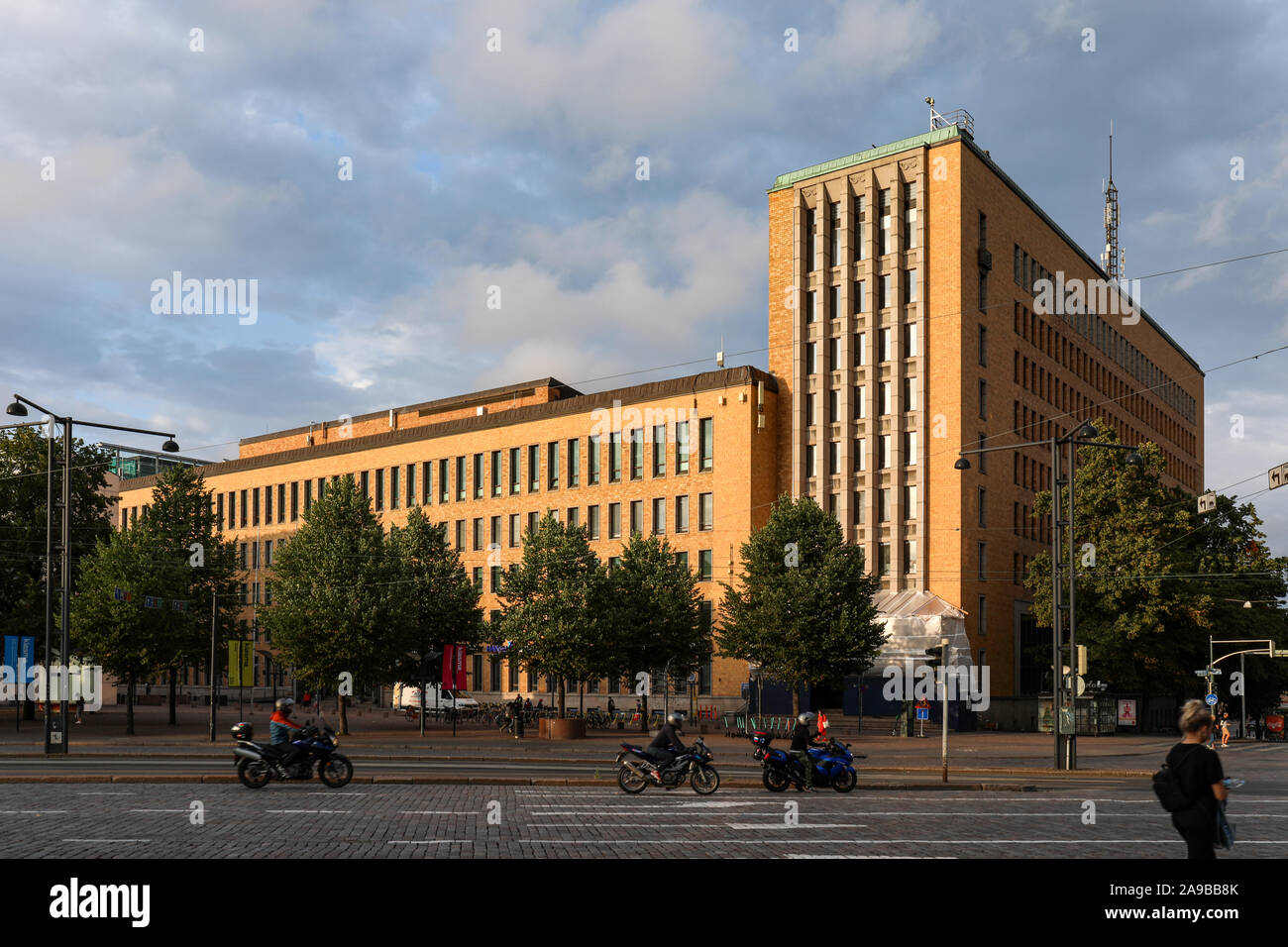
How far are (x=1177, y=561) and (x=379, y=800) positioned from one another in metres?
47.2

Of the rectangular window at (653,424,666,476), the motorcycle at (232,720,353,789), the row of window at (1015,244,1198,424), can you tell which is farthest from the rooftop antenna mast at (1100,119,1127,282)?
the motorcycle at (232,720,353,789)

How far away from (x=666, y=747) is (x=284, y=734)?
6860mm

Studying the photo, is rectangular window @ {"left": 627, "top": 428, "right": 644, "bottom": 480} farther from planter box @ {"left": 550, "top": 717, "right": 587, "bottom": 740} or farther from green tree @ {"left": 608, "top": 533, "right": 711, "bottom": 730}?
planter box @ {"left": 550, "top": 717, "right": 587, "bottom": 740}

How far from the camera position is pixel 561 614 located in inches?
1925

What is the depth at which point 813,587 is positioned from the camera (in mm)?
47969

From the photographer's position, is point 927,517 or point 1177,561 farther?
point 927,517

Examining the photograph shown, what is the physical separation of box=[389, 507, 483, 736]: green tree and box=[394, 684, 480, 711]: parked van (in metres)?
3.18

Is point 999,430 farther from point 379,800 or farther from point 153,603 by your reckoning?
point 379,800

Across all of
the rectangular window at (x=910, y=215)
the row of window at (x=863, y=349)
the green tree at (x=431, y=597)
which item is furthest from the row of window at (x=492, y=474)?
the rectangular window at (x=910, y=215)

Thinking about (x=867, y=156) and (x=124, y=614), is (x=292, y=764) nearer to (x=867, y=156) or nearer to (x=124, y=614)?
(x=124, y=614)

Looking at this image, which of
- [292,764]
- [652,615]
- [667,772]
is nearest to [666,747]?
[667,772]

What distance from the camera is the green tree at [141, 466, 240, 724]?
51062 millimetres

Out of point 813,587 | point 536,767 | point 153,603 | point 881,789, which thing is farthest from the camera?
point 813,587
